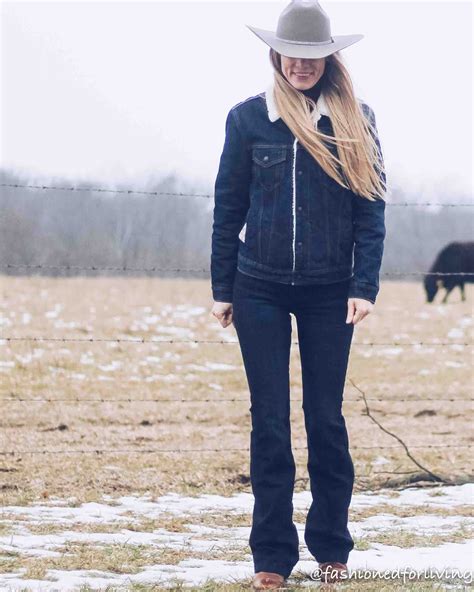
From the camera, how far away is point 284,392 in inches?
132

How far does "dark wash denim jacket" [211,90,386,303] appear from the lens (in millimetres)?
3250

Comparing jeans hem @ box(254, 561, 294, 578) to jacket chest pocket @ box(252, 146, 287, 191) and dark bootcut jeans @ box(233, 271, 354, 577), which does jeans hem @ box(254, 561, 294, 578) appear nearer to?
dark bootcut jeans @ box(233, 271, 354, 577)

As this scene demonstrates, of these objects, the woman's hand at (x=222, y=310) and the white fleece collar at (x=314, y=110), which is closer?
the white fleece collar at (x=314, y=110)

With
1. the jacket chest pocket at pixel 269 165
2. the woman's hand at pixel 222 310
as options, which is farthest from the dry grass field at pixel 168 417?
the jacket chest pocket at pixel 269 165

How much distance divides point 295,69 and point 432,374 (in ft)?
24.0

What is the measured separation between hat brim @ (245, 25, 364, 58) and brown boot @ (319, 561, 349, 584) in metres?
1.61

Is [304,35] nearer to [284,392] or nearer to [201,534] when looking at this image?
[284,392]

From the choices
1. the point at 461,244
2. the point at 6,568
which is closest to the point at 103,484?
the point at 6,568

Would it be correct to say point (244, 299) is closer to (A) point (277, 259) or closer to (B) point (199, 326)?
(A) point (277, 259)

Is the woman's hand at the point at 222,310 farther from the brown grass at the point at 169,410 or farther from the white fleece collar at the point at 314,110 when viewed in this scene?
the brown grass at the point at 169,410

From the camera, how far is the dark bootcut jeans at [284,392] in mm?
3312

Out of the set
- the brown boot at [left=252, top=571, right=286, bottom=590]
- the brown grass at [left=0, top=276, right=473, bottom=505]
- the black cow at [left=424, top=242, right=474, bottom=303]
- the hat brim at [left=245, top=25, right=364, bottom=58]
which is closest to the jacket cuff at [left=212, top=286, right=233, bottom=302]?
the hat brim at [left=245, top=25, right=364, bottom=58]

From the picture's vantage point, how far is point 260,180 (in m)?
3.30

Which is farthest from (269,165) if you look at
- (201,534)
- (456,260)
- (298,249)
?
(456,260)
